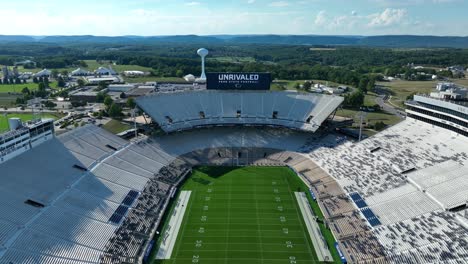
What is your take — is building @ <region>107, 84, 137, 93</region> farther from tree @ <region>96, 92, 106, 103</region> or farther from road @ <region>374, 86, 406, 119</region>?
road @ <region>374, 86, 406, 119</region>

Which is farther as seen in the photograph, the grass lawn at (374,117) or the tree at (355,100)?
the tree at (355,100)

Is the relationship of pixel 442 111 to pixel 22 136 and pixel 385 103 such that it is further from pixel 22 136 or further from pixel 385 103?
pixel 22 136

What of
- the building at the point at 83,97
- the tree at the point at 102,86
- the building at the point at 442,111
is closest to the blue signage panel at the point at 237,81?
the building at the point at 442,111

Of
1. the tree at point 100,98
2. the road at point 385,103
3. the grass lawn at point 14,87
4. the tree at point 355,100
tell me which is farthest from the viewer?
the grass lawn at point 14,87

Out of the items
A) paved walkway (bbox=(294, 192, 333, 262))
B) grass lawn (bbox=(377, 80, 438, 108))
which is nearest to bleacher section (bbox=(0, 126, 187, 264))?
paved walkway (bbox=(294, 192, 333, 262))

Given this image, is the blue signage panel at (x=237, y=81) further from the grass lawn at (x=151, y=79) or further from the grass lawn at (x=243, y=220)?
the grass lawn at (x=151, y=79)

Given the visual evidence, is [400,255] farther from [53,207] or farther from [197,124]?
[197,124]

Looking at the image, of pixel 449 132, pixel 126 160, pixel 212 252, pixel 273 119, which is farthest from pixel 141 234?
pixel 449 132
